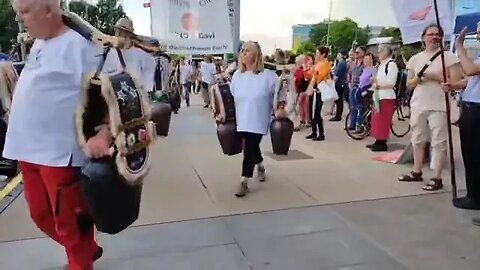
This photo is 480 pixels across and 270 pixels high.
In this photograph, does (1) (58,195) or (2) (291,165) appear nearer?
(1) (58,195)

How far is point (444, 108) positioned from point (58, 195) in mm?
4135

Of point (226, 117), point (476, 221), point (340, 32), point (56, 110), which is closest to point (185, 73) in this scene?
point (226, 117)

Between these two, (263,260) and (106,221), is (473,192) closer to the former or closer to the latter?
(263,260)

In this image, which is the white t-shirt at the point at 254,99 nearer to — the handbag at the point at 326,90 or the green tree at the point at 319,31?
the handbag at the point at 326,90

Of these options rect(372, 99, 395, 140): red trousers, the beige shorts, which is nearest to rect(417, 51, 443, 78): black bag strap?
the beige shorts

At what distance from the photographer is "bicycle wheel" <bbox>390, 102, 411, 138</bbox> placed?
A: 10000 mm

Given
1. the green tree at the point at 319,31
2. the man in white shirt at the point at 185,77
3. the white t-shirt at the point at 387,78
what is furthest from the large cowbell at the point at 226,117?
the green tree at the point at 319,31

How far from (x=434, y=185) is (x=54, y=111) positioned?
13.5 ft

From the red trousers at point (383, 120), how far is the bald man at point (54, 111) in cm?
611

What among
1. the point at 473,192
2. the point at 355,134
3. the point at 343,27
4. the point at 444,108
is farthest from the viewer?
the point at 343,27

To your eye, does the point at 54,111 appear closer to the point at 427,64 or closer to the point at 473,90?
the point at 473,90

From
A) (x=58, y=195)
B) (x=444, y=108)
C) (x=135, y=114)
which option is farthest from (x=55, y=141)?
(x=444, y=108)

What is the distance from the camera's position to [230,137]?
220 inches

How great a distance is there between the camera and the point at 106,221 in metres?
2.76
